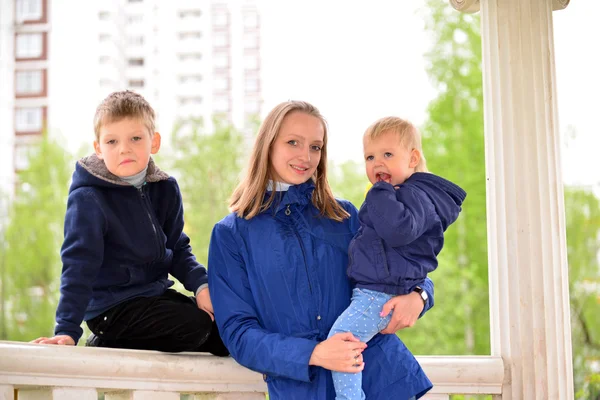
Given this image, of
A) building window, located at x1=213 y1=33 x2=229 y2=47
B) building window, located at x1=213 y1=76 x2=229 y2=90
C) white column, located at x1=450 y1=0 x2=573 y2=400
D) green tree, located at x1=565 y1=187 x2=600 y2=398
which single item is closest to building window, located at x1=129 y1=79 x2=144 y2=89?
building window, located at x1=213 y1=33 x2=229 y2=47

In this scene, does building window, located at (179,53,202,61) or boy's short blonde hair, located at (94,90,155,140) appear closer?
boy's short blonde hair, located at (94,90,155,140)

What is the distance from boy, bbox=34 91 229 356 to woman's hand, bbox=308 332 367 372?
0.43 metres

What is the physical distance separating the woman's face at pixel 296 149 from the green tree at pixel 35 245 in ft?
55.5

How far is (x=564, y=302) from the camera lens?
254 cm

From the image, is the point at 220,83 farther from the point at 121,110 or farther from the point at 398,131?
the point at 398,131

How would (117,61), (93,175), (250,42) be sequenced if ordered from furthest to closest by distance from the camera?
(117,61) → (250,42) → (93,175)

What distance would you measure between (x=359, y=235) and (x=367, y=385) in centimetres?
42

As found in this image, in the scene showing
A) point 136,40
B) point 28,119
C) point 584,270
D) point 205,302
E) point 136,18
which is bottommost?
point 584,270

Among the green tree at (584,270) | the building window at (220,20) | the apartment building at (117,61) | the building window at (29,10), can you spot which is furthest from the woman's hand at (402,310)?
the building window at (220,20)

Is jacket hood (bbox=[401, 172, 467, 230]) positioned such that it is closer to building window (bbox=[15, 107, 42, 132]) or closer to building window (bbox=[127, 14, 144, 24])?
building window (bbox=[15, 107, 42, 132])

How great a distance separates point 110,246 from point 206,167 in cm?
1819

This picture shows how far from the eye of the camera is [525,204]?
2.57 m

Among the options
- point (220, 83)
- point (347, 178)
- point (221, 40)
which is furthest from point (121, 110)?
point (221, 40)

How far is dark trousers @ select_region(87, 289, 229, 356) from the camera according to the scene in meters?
2.19
